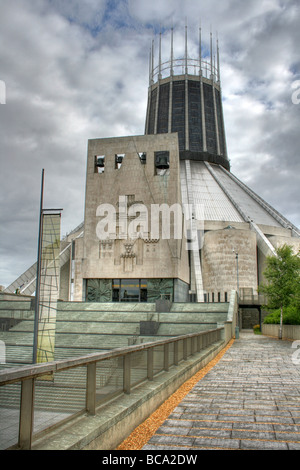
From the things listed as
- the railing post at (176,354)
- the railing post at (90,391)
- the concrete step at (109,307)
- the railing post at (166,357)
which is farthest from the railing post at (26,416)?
the concrete step at (109,307)

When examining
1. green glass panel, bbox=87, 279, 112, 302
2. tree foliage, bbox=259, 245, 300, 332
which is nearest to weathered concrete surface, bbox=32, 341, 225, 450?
tree foliage, bbox=259, 245, 300, 332

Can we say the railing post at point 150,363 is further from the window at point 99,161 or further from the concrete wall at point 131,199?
the window at point 99,161

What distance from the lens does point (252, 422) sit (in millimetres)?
6227

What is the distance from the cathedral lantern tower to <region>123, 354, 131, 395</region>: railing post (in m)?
65.3

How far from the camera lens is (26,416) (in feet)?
11.8

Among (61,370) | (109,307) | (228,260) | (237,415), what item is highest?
(228,260)

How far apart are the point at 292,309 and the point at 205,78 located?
5845cm

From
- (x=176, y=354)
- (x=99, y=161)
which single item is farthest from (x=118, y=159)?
(x=176, y=354)

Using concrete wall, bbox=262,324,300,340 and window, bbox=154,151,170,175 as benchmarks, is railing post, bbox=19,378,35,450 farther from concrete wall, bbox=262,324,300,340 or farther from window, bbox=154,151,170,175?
window, bbox=154,151,170,175

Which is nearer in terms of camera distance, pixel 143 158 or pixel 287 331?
pixel 287 331

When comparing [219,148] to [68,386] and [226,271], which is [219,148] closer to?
[226,271]

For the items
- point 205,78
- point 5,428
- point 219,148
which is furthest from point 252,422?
point 205,78

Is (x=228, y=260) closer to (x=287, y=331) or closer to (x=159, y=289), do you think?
(x=159, y=289)

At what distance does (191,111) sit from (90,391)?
232ft
